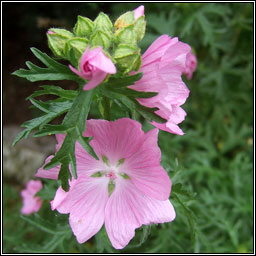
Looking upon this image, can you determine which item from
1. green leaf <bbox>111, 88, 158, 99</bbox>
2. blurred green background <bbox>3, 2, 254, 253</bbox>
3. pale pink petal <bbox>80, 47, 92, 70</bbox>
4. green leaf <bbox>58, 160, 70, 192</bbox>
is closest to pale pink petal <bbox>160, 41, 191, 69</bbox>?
green leaf <bbox>111, 88, 158, 99</bbox>

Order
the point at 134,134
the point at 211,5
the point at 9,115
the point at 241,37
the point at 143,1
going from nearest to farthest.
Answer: the point at 134,134 → the point at 211,5 → the point at 143,1 → the point at 241,37 → the point at 9,115

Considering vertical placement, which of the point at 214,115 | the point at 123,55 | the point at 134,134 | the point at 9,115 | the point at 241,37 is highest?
the point at 123,55

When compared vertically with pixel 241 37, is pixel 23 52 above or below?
below

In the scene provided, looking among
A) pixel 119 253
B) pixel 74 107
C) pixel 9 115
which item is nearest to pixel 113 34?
pixel 74 107

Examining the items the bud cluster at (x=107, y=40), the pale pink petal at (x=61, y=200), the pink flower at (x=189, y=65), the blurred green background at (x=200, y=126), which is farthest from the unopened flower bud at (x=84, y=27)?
the pink flower at (x=189, y=65)

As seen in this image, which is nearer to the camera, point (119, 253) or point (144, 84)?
point (144, 84)

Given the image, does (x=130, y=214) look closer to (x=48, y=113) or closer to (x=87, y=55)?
(x=48, y=113)

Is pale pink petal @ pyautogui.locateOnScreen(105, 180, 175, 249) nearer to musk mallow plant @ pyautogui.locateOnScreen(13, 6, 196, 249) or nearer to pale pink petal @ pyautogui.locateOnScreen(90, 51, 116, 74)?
musk mallow plant @ pyautogui.locateOnScreen(13, 6, 196, 249)

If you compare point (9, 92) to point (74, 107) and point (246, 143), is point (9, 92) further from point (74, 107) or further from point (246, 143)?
point (74, 107)
